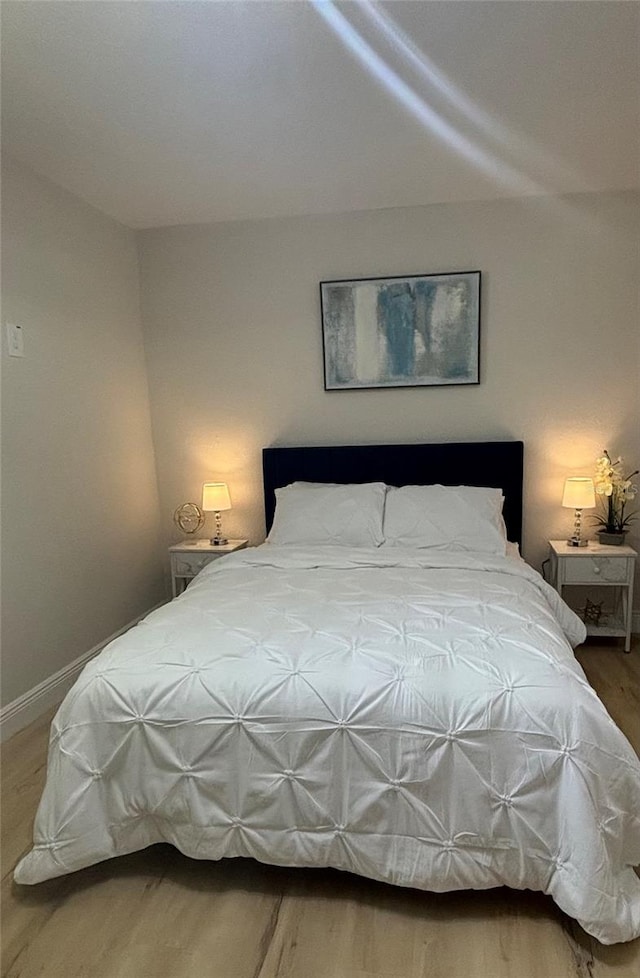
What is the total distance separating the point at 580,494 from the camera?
10.8ft

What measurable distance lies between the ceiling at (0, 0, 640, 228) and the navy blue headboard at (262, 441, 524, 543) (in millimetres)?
1393

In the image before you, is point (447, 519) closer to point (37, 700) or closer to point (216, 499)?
point (216, 499)

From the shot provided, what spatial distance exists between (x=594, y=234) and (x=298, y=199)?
163 cm

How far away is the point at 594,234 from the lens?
3.31 m

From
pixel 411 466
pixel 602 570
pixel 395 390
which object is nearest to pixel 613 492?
pixel 602 570

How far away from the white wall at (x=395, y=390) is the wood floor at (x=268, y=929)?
228 centimetres

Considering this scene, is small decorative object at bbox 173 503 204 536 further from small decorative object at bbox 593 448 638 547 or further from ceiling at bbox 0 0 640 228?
small decorative object at bbox 593 448 638 547

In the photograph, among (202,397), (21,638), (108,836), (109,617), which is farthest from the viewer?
(202,397)

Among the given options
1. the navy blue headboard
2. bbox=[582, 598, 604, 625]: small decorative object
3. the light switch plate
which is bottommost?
bbox=[582, 598, 604, 625]: small decorative object

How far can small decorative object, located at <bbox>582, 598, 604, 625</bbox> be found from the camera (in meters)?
3.44

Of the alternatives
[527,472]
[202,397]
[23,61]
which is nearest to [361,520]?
[527,472]

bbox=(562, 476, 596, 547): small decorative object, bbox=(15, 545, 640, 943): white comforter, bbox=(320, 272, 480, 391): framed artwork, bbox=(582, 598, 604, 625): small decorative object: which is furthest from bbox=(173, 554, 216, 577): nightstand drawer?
bbox=(582, 598, 604, 625): small decorative object

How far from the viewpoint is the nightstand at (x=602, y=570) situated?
10.5 ft

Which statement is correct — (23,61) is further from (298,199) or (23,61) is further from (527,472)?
(527,472)
